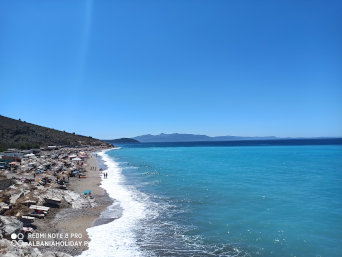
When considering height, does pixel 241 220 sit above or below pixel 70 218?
below

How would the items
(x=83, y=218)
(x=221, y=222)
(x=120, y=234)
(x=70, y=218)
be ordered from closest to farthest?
(x=120, y=234), (x=221, y=222), (x=70, y=218), (x=83, y=218)

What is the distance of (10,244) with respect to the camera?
30.2 ft

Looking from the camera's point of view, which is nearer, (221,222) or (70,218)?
(221,222)

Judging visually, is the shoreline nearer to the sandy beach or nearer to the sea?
the sandy beach

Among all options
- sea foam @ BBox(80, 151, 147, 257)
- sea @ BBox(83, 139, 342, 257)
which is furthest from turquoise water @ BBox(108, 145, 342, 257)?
sea foam @ BBox(80, 151, 147, 257)

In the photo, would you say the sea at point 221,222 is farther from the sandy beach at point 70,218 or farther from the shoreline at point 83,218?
the sandy beach at point 70,218

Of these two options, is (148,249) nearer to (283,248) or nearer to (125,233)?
(125,233)

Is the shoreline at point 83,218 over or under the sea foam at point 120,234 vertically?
over

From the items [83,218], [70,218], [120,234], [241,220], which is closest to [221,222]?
[241,220]

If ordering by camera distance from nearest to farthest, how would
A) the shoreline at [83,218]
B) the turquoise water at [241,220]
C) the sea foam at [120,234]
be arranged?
the sea foam at [120,234]
the turquoise water at [241,220]
the shoreline at [83,218]

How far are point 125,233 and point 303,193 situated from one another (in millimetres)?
18827

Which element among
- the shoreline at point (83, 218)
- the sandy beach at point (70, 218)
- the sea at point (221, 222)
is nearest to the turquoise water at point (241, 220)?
the sea at point (221, 222)

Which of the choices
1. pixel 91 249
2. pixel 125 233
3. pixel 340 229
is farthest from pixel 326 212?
pixel 91 249

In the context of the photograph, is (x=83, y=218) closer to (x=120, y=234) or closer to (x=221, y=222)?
(x=120, y=234)
